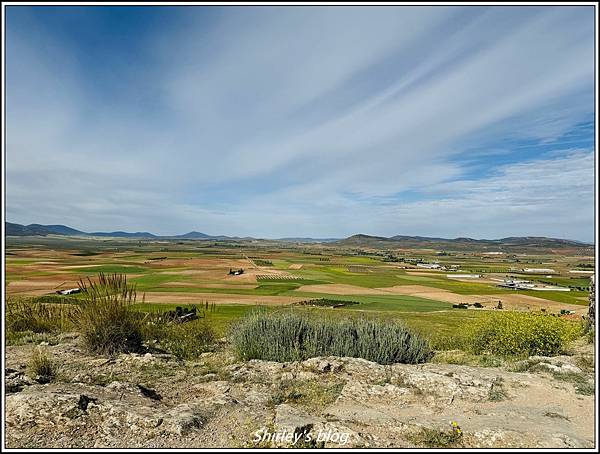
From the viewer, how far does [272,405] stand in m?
5.99

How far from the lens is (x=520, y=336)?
1078 cm

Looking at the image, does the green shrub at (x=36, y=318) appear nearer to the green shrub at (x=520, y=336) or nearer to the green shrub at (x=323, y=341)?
the green shrub at (x=323, y=341)

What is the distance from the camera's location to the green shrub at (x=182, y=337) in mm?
9562

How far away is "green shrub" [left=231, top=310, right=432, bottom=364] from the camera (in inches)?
358

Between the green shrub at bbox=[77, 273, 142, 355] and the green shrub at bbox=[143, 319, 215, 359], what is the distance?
0.90 m

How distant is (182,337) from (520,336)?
979cm

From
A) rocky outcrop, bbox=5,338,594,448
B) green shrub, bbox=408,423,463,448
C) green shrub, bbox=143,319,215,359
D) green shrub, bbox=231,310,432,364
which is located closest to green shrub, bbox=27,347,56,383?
rocky outcrop, bbox=5,338,594,448

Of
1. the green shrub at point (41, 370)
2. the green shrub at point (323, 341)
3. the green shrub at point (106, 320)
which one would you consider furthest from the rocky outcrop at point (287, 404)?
the green shrub at point (323, 341)

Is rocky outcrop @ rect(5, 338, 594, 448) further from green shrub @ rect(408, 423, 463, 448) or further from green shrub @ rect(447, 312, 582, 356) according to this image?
green shrub @ rect(447, 312, 582, 356)

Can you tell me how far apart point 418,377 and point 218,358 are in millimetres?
4776

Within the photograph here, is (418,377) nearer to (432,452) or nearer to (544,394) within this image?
(544,394)

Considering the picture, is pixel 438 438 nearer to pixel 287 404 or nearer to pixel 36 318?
pixel 287 404

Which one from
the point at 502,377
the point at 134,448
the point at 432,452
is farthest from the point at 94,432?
the point at 502,377

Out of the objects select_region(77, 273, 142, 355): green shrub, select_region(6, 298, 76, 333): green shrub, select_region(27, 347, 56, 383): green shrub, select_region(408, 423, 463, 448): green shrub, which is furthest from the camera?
select_region(6, 298, 76, 333): green shrub
